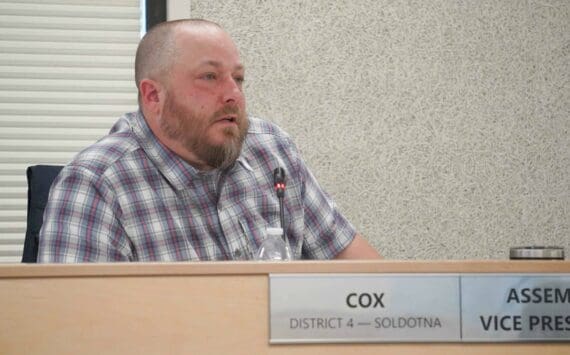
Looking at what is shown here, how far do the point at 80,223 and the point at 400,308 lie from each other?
906 mm

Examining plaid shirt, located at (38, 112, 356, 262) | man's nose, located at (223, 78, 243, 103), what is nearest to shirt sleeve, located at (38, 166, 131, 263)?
plaid shirt, located at (38, 112, 356, 262)

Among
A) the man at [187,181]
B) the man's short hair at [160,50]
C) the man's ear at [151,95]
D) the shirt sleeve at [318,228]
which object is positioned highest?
the man's short hair at [160,50]

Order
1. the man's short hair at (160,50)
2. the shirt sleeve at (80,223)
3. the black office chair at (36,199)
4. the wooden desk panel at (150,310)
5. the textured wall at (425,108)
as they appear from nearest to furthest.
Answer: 1. the wooden desk panel at (150,310)
2. the shirt sleeve at (80,223)
3. the black office chair at (36,199)
4. the man's short hair at (160,50)
5. the textured wall at (425,108)

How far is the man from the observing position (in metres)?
1.78

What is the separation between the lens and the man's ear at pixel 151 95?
204 cm

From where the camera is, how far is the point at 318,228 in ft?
6.92

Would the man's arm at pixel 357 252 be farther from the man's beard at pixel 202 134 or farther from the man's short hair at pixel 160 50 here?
the man's short hair at pixel 160 50

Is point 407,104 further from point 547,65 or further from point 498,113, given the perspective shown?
point 547,65

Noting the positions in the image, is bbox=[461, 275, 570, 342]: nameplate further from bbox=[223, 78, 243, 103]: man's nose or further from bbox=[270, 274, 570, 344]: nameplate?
bbox=[223, 78, 243, 103]: man's nose

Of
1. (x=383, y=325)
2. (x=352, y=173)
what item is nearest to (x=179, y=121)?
(x=352, y=173)

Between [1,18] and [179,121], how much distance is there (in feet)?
3.00

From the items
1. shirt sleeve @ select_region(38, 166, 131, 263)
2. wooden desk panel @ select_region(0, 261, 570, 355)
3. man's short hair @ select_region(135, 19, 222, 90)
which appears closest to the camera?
wooden desk panel @ select_region(0, 261, 570, 355)

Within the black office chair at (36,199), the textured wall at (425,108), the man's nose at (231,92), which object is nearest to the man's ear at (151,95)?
the man's nose at (231,92)

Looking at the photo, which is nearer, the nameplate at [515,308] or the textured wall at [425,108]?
the nameplate at [515,308]
